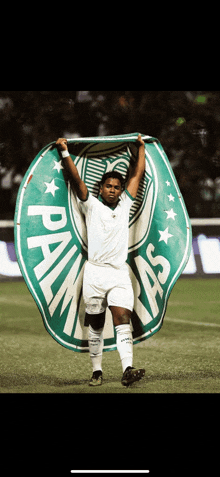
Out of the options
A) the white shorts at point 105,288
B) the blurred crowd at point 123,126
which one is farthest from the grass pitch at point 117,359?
the blurred crowd at point 123,126

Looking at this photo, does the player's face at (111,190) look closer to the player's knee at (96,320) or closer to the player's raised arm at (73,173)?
the player's raised arm at (73,173)

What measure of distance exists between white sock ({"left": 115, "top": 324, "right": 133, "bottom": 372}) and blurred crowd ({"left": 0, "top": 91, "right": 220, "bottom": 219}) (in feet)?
25.8

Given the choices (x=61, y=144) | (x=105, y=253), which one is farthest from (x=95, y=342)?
(x=61, y=144)

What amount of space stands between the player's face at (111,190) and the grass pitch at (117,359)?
1544 mm

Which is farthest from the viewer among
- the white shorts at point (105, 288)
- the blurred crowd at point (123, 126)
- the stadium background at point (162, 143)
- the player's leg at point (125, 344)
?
the blurred crowd at point (123, 126)

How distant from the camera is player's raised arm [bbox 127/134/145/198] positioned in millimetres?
4512

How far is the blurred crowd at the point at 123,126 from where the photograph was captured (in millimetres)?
11727

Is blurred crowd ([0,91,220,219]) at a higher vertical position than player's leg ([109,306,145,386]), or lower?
higher

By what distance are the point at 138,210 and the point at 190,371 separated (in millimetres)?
1598

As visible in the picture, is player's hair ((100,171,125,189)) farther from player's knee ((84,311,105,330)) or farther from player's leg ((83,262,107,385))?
player's knee ((84,311,105,330))

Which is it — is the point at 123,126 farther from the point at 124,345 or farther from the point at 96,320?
the point at 124,345

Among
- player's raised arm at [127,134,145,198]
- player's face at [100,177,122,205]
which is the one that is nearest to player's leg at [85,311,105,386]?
player's face at [100,177,122,205]

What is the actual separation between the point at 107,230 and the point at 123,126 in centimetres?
819

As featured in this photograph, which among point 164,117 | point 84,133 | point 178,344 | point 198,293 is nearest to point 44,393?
point 178,344
